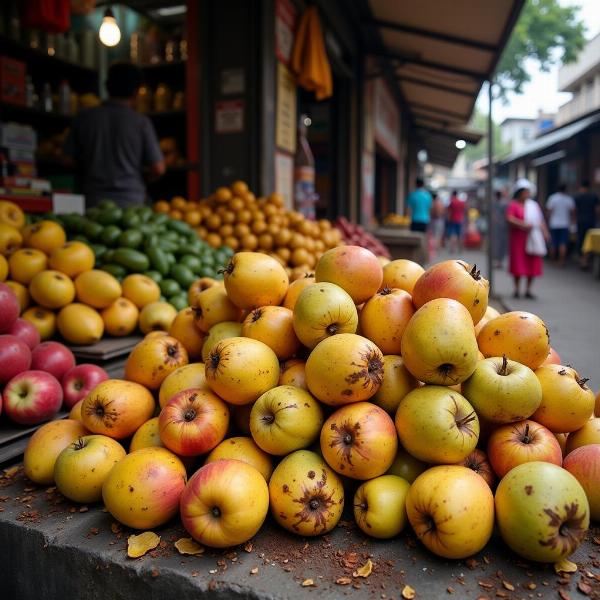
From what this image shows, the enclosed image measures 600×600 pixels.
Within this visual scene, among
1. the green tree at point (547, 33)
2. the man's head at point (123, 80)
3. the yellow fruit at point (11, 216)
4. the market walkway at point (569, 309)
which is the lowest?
the market walkway at point (569, 309)

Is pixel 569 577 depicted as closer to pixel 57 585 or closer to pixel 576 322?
pixel 57 585

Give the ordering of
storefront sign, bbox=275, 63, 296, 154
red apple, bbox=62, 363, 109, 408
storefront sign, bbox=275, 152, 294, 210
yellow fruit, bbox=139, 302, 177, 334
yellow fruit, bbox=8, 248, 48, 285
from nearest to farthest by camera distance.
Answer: red apple, bbox=62, 363, 109, 408 → yellow fruit, bbox=8, 248, 48, 285 → yellow fruit, bbox=139, 302, 177, 334 → storefront sign, bbox=275, 63, 296, 154 → storefront sign, bbox=275, 152, 294, 210

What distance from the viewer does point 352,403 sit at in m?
1.61

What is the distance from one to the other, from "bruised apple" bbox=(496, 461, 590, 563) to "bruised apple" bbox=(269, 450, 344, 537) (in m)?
0.46

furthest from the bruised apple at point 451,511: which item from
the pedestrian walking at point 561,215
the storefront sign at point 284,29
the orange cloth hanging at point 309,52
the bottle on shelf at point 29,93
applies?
the pedestrian walking at point 561,215

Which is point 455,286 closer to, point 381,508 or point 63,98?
point 381,508

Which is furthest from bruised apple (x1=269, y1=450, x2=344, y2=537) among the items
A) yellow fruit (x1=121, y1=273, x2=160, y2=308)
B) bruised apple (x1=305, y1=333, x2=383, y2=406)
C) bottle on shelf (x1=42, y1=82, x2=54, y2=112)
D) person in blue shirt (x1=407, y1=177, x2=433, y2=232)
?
person in blue shirt (x1=407, y1=177, x2=433, y2=232)

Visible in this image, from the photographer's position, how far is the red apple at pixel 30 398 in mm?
2143

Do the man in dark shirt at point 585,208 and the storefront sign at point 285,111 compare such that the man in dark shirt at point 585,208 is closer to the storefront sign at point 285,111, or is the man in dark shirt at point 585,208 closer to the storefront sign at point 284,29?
the storefront sign at point 285,111

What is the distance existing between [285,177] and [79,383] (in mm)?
4917

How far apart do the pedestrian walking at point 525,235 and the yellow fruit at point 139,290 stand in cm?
730

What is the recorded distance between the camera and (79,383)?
236cm

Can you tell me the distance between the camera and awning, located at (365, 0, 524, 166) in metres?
7.33

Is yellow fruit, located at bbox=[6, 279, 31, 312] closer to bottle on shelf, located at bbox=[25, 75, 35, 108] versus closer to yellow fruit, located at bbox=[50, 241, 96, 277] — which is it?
yellow fruit, located at bbox=[50, 241, 96, 277]
